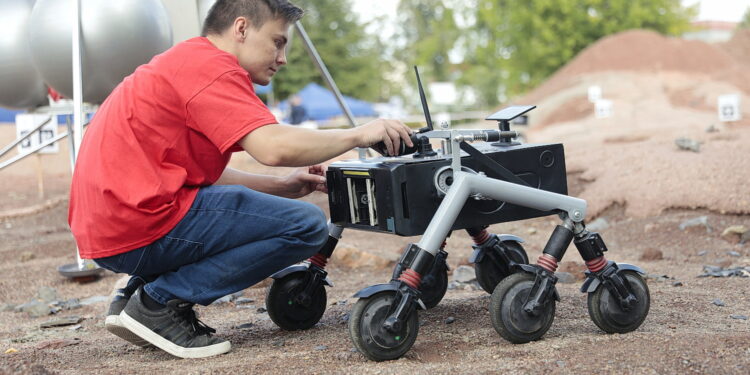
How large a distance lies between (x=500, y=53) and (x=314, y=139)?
33.9m

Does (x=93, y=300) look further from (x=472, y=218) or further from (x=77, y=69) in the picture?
(x=472, y=218)

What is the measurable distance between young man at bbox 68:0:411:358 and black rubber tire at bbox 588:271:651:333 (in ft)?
3.18

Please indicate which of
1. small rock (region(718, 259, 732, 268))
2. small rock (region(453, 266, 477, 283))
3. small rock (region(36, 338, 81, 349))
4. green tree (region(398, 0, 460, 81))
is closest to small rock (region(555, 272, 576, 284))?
small rock (region(453, 266, 477, 283))

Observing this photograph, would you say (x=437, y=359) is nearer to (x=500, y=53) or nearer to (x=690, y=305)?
(x=690, y=305)

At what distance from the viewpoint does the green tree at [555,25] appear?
31.7 meters

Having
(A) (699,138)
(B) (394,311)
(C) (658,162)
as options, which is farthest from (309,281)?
(A) (699,138)

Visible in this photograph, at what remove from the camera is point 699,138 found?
9570 millimetres

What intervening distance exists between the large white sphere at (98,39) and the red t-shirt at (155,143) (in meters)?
2.93

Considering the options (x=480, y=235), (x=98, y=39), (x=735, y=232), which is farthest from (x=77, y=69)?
(x=735, y=232)

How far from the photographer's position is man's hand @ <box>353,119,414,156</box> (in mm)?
2797

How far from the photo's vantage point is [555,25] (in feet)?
105

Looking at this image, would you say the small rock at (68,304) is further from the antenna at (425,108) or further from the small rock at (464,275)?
the antenna at (425,108)

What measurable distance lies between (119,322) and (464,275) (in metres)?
2.12

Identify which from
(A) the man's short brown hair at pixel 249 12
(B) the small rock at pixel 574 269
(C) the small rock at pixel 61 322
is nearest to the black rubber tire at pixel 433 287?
(B) the small rock at pixel 574 269
